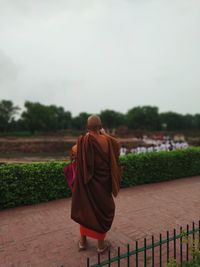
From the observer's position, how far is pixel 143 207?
5457 millimetres

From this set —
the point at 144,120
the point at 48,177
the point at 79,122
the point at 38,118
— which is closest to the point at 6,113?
the point at 38,118

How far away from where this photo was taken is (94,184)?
318 cm

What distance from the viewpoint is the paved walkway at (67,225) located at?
3.30 meters

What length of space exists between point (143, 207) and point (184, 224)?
3.92 ft

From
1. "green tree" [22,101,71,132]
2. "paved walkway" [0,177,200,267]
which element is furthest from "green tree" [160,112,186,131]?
"paved walkway" [0,177,200,267]

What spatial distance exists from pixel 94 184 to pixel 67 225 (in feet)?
5.64

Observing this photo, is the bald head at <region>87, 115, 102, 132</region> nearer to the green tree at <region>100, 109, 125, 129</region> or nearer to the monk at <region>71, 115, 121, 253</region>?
the monk at <region>71, 115, 121, 253</region>

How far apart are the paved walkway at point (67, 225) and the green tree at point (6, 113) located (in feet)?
253

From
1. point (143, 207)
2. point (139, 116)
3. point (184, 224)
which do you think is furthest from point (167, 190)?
point (139, 116)

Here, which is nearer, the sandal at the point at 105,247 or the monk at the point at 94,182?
the monk at the point at 94,182

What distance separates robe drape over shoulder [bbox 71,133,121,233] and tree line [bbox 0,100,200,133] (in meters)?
74.1

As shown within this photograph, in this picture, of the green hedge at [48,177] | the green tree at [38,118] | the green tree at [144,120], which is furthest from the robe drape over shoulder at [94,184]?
the green tree at [144,120]

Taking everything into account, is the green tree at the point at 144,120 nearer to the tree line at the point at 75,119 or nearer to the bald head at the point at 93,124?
the tree line at the point at 75,119

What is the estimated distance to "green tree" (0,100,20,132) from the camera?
76.8 m
